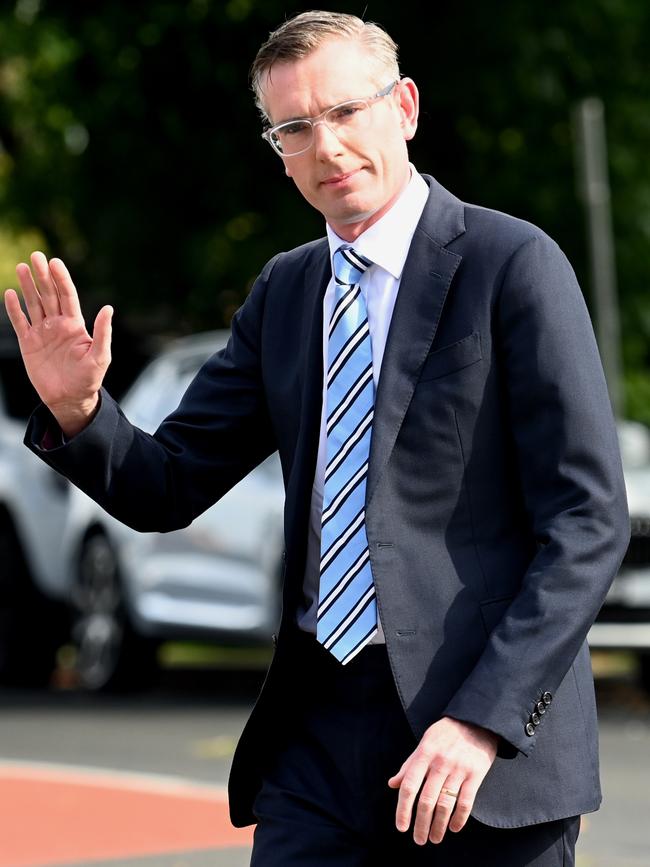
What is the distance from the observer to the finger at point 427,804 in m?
2.84

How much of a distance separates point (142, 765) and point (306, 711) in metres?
6.19

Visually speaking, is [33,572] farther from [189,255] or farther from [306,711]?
[306,711]

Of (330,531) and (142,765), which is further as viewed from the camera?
(142,765)

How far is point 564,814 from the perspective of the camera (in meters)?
3.02

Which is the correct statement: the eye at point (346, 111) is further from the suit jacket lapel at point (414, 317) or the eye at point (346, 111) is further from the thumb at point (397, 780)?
the thumb at point (397, 780)

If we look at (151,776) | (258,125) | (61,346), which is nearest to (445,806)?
(61,346)

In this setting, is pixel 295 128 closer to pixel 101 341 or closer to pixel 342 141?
pixel 342 141

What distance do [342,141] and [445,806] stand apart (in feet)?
3.32

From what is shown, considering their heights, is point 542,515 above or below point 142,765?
above

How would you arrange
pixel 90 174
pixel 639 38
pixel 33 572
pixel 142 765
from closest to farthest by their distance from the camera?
pixel 142 765 < pixel 33 572 < pixel 639 38 < pixel 90 174

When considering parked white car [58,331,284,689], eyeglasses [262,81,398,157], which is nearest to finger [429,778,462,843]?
eyeglasses [262,81,398,157]

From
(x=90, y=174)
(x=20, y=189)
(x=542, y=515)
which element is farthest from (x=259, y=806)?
(x=20, y=189)

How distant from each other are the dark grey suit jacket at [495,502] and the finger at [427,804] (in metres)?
0.10

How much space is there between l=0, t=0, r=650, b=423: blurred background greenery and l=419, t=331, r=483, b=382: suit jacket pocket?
37.8 ft
